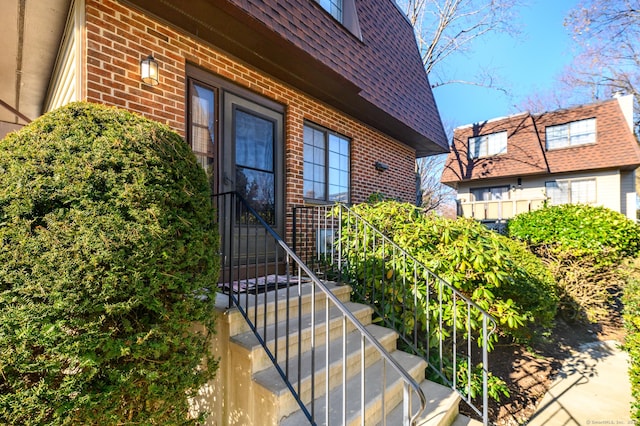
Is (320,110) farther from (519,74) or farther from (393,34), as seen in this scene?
(519,74)

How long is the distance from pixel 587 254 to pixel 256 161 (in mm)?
6452

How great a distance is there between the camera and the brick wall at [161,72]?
8.99 ft

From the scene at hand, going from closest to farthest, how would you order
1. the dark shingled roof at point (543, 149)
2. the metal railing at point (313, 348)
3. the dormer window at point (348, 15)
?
the metal railing at point (313, 348) → the dormer window at point (348, 15) → the dark shingled roof at point (543, 149)

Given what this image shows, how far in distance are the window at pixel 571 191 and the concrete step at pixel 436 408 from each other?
546 inches

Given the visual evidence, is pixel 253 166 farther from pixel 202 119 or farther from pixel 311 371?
pixel 311 371

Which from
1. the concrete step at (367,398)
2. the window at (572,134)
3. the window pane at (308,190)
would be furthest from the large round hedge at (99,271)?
the window at (572,134)

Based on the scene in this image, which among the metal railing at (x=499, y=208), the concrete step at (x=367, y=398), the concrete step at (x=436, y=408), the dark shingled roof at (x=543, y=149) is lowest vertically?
the concrete step at (x=436, y=408)

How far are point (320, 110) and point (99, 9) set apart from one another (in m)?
3.13

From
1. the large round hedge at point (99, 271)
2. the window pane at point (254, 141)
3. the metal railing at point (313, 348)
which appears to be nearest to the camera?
the large round hedge at point (99, 271)

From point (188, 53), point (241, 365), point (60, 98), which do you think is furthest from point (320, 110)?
point (241, 365)

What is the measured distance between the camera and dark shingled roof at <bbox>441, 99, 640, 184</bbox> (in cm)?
1262

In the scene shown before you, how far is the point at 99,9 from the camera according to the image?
9.00 feet

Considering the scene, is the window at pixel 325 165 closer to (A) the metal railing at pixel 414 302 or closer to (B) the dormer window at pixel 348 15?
(A) the metal railing at pixel 414 302

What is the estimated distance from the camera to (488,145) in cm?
1552
